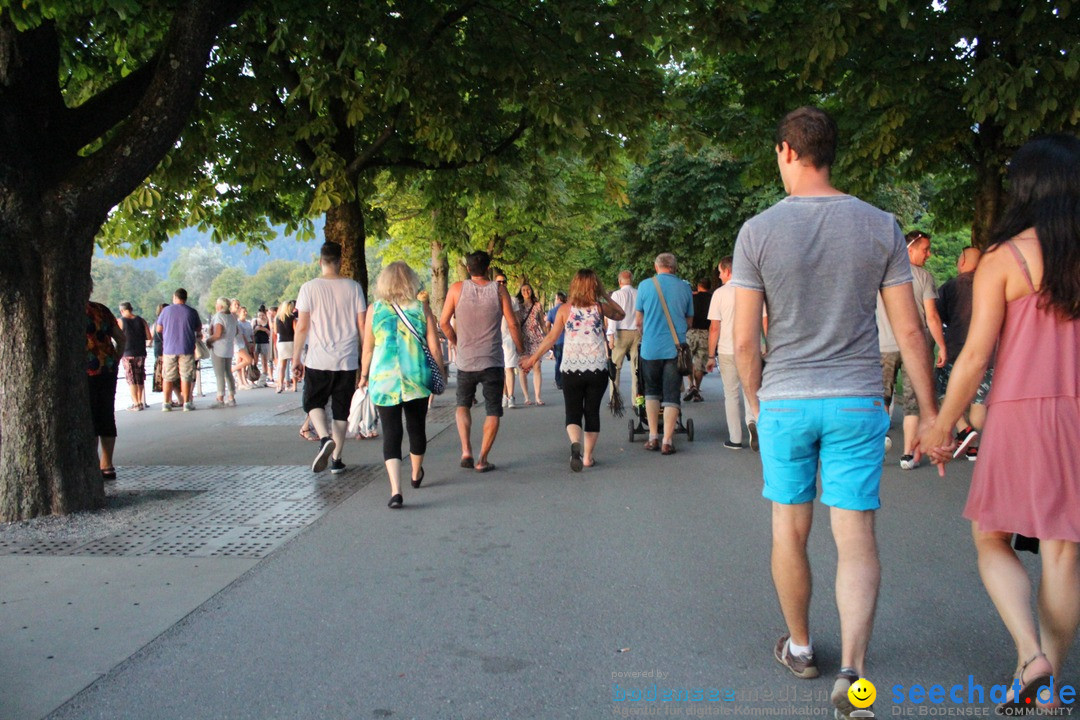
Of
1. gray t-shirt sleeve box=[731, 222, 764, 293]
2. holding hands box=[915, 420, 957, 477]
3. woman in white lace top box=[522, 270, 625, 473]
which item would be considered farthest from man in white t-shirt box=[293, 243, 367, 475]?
holding hands box=[915, 420, 957, 477]

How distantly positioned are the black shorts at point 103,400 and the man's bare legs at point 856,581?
7.00m

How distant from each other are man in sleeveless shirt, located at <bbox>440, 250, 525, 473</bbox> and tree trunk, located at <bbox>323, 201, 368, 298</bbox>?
3.89 m

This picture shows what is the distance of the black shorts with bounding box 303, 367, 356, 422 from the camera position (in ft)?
30.2

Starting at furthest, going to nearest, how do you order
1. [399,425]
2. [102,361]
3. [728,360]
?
1. [728,360]
2. [102,361]
3. [399,425]

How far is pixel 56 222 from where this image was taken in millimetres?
7129

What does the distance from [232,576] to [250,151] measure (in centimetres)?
843

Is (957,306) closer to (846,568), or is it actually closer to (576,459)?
(576,459)

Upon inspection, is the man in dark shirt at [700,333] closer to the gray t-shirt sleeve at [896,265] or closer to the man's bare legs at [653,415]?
the man's bare legs at [653,415]

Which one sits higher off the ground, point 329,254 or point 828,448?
point 329,254

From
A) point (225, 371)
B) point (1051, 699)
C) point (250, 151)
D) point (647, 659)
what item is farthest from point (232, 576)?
point (225, 371)

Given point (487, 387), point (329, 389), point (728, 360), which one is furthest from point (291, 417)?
point (728, 360)

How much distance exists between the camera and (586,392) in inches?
360

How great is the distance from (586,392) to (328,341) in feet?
7.98

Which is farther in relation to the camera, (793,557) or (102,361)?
(102,361)
